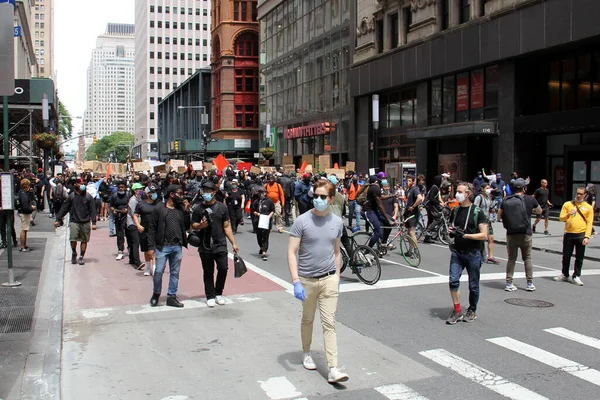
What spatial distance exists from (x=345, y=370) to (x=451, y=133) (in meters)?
24.4

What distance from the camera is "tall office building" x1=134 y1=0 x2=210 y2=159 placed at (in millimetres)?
143375

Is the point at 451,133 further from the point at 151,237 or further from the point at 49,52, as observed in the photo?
the point at 49,52

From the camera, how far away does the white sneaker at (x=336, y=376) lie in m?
5.75

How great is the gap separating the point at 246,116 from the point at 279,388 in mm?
71578

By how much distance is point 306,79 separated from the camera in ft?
165

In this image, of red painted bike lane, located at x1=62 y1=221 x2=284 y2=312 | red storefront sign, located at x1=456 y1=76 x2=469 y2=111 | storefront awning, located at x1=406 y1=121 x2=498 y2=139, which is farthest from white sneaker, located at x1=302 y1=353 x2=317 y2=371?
red storefront sign, located at x1=456 y1=76 x2=469 y2=111

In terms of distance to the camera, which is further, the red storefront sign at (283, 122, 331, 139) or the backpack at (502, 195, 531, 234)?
the red storefront sign at (283, 122, 331, 139)

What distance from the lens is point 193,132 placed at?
308 feet

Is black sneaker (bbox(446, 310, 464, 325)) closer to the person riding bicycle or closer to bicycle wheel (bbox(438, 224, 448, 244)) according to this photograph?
the person riding bicycle

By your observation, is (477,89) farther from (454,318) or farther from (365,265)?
(454,318)

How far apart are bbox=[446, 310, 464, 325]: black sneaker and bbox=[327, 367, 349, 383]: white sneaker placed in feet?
9.11

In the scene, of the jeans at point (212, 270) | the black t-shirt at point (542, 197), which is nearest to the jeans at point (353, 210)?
the black t-shirt at point (542, 197)

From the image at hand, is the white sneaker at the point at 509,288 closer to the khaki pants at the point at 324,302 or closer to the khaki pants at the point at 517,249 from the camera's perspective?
the khaki pants at the point at 517,249

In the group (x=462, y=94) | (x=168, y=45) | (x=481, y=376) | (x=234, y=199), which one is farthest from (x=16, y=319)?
(x=168, y=45)
